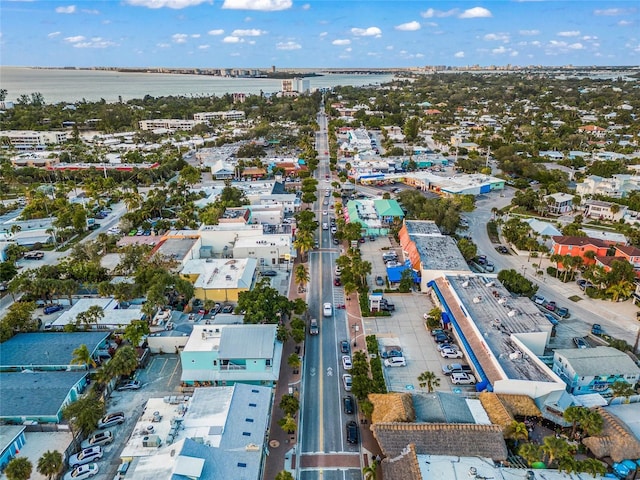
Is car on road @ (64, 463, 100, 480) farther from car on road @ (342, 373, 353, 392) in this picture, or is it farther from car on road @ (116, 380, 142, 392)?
car on road @ (342, 373, 353, 392)

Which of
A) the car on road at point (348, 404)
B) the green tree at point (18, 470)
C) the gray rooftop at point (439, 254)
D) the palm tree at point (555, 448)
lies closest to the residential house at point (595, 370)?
the palm tree at point (555, 448)

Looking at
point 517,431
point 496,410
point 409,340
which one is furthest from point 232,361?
point 517,431

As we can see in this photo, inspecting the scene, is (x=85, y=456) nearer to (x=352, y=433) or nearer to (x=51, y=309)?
(x=352, y=433)

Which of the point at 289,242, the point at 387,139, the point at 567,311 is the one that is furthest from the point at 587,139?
the point at 289,242

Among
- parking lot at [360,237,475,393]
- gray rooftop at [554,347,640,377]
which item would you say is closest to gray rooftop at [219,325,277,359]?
parking lot at [360,237,475,393]

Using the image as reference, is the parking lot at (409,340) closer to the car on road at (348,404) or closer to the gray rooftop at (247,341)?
the car on road at (348,404)
